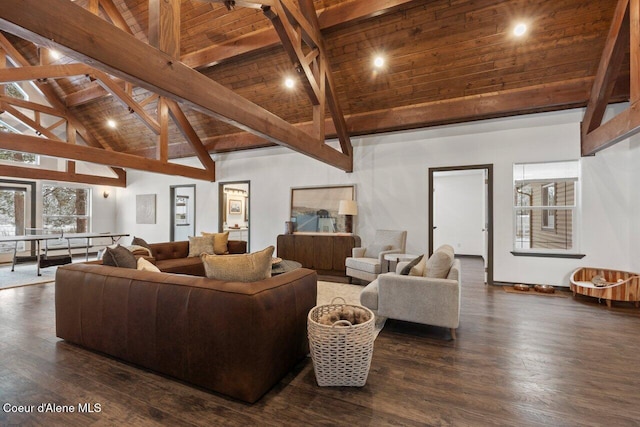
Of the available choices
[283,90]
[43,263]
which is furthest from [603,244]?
[43,263]

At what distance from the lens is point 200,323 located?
6.31ft

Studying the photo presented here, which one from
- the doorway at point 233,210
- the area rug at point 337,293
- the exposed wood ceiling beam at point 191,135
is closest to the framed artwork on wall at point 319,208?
the area rug at point 337,293

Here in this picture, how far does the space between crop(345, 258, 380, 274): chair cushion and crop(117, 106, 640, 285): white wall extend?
3.50ft

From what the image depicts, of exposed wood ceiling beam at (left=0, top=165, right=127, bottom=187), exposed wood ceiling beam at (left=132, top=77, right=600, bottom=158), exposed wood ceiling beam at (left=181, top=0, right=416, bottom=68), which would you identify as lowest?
exposed wood ceiling beam at (left=0, top=165, right=127, bottom=187)

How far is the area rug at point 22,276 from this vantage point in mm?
4970

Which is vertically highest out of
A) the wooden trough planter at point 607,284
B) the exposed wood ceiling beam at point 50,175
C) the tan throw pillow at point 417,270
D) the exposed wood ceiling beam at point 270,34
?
the exposed wood ceiling beam at point 270,34

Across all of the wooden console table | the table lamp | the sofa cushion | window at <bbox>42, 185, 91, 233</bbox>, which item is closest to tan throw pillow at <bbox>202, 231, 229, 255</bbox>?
the wooden console table

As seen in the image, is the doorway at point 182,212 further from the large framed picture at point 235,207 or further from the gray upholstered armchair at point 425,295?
the gray upholstered armchair at point 425,295

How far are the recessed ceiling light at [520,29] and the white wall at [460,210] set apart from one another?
4.27m

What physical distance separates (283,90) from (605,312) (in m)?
6.03

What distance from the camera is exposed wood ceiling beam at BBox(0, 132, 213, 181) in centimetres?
471

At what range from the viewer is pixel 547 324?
10.6 ft

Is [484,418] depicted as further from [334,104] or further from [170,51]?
[334,104]

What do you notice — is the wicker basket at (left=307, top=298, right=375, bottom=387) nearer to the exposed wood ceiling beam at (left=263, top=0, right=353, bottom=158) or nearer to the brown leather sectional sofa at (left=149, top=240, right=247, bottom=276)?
the brown leather sectional sofa at (left=149, top=240, right=247, bottom=276)
